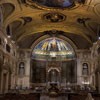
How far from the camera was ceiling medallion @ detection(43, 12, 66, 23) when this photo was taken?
24.3 metres

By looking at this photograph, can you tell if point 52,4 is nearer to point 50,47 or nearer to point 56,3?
point 56,3

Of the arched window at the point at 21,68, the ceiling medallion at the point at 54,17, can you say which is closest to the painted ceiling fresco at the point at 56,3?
the ceiling medallion at the point at 54,17

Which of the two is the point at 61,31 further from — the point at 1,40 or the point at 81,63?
the point at 1,40

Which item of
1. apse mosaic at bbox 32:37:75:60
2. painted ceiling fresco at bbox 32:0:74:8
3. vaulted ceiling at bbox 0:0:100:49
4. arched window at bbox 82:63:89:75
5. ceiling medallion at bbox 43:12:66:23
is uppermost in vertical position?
painted ceiling fresco at bbox 32:0:74:8

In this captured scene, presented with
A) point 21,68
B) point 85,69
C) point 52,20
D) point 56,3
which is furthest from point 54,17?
point 85,69

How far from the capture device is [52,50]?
116 feet

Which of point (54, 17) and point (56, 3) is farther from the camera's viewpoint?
point (54, 17)

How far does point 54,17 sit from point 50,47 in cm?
1068

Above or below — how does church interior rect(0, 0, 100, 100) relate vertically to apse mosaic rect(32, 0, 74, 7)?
below

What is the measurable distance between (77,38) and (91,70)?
5.11 meters

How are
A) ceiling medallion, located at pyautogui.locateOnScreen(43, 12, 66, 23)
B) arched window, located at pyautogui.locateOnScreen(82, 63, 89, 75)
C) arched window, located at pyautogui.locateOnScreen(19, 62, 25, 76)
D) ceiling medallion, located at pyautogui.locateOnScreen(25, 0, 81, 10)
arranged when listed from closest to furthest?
ceiling medallion, located at pyautogui.locateOnScreen(25, 0, 81, 10) < ceiling medallion, located at pyautogui.locateOnScreen(43, 12, 66, 23) < arched window, located at pyautogui.locateOnScreen(19, 62, 25, 76) < arched window, located at pyautogui.locateOnScreen(82, 63, 89, 75)

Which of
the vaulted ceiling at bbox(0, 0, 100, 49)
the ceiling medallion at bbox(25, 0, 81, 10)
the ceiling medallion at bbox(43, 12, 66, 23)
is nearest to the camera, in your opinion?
Result: the ceiling medallion at bbox(25, 0, 81, 10)

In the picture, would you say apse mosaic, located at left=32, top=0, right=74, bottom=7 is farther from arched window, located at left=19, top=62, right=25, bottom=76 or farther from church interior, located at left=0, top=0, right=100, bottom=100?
arched window, located at left=19, top=62, right=25, bottom=76

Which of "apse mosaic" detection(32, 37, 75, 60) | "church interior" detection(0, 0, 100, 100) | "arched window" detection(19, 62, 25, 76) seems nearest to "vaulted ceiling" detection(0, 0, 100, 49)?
"church interior" detection(0, 0, 100, 100)
